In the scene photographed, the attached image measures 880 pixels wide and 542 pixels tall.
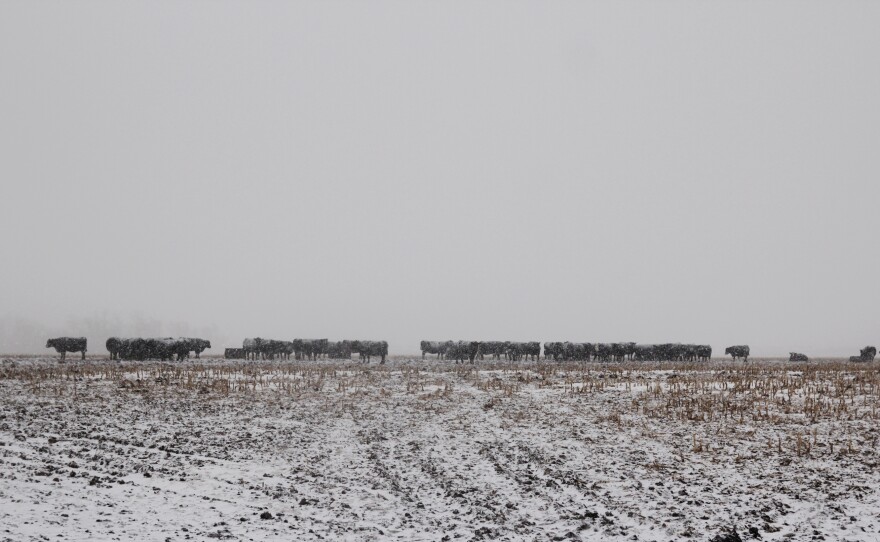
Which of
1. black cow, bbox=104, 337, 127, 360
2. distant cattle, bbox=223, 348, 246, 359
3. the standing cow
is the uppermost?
black cow, bbox=104, 337, 127, 360

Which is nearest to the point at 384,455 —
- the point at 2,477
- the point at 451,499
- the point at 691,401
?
the point at 451,499

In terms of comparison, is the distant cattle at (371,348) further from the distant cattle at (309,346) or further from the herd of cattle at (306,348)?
the distant cattle at (309,346)

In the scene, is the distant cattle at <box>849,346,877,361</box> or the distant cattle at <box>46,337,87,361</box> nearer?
the distant cattle at <box>46,337,87,361</box>

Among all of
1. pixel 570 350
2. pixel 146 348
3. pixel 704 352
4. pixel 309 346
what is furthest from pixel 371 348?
pixel 704 352

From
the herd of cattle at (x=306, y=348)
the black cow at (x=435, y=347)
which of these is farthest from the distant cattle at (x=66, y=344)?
the black cow at (x=435, y=347)

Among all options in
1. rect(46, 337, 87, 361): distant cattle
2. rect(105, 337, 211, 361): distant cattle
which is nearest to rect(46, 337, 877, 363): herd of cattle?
rect(105, 337, 211, 361): distant cattle

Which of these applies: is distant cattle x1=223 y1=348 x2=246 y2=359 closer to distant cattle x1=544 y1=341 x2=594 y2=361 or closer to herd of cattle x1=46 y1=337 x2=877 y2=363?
herd of cattle x1=46 y1=337 x2=877 y2=363

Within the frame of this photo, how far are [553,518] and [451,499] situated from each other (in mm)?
1937

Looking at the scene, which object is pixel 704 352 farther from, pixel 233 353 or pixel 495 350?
pixel 233 353

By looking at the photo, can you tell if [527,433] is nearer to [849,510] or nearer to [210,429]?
[849,510]

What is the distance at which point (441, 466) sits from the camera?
11.6 meters

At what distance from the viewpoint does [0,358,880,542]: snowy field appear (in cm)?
834

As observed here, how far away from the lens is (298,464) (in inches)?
459

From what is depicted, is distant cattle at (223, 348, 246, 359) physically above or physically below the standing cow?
below
